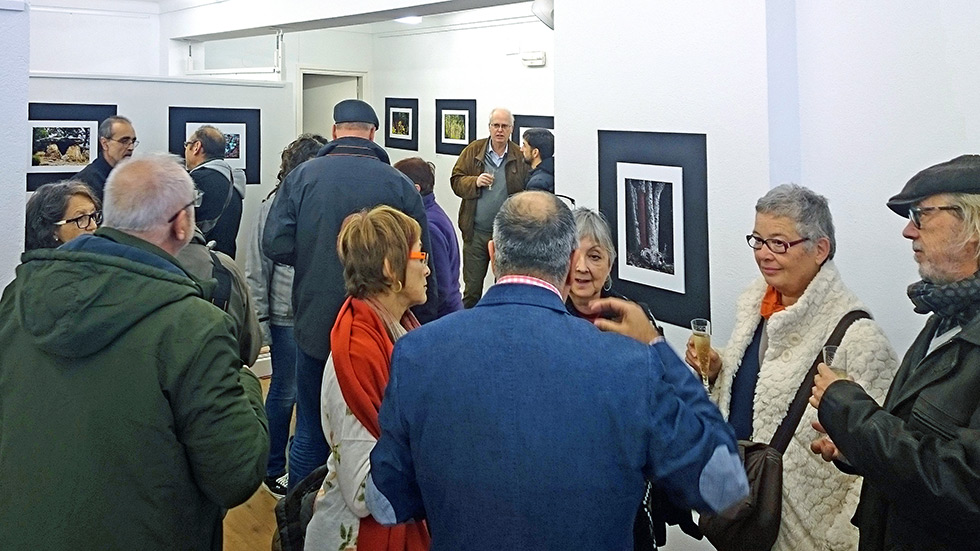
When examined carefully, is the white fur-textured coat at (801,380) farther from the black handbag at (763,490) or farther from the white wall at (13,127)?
the white wall at (13,127)

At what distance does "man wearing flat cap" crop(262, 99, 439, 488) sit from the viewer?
11.2ft

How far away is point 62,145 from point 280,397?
322 centimetres

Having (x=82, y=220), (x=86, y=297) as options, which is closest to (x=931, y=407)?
(x=86, y=297)

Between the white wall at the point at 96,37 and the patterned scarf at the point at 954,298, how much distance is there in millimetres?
8885

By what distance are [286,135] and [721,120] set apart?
4.96 m

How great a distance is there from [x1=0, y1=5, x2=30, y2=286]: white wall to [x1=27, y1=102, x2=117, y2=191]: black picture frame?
3817 millimetres

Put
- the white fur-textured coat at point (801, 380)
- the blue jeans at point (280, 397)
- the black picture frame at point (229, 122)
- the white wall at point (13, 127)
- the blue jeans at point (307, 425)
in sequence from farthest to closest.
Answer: the black picture frame at point (229, 122) < the blue jeans at point (280, 397) < the blue jeans at point (307, 425) < the white wall at point (13, 127) < the white fur-textured coat at point (801, 380)

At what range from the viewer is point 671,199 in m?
2.98

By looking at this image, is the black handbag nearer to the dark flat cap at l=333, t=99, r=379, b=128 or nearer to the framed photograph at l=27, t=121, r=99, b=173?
the dark flat cap at l=333, t=99, r=379, b=128

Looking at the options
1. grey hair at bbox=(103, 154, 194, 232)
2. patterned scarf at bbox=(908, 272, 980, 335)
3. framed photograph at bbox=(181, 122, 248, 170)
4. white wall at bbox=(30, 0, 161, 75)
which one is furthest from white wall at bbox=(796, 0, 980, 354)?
white wall at bbox=(30, 0, 161, 75)

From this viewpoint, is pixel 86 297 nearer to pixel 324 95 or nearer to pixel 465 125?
pixel 465 125

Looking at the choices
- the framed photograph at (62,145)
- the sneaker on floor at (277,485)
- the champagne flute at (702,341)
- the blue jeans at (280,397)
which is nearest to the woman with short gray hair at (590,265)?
the champagne flute at (702,341)

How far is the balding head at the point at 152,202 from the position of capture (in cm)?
192

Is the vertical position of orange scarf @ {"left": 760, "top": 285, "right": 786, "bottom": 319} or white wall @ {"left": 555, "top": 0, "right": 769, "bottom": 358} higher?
white wall @ {"left": 555, "top": 0, "right": 769, "bottom": 358}
